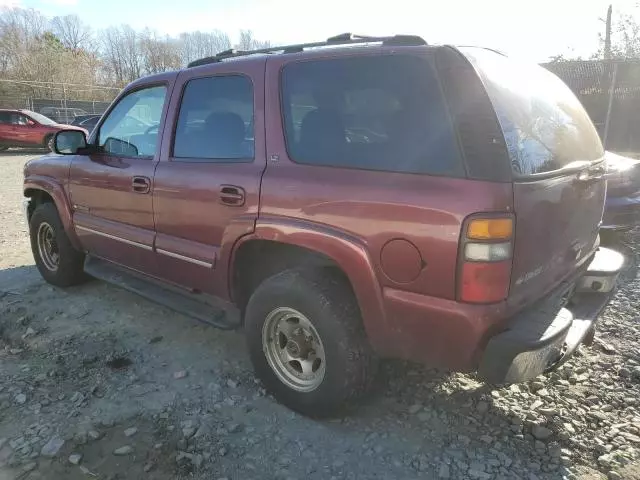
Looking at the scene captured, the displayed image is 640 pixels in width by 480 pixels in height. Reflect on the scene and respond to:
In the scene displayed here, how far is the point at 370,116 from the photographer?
97.4 inches

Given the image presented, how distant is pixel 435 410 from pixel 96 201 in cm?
298

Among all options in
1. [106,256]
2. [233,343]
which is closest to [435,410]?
[233,343]

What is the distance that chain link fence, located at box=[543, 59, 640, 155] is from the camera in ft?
50.7

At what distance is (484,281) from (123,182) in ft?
8.89

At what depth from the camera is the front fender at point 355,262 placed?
2365 millimetres

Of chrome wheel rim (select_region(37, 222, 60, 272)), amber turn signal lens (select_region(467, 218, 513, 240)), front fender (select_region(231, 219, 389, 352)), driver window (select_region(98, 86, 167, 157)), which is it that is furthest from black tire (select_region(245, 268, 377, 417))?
chrome wheel rim (select_region(37, 222, 60, 272))

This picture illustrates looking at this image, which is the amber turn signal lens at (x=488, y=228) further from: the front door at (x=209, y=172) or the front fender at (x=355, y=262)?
the front door at (x=209, y=172)

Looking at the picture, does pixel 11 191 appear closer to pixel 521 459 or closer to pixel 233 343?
pixel 233 343

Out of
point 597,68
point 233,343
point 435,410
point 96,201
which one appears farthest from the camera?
point 597,68

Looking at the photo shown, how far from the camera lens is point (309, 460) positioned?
248 cm

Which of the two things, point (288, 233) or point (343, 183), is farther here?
point (288, 233)

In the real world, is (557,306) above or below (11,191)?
above

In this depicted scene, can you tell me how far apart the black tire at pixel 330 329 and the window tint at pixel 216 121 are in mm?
791

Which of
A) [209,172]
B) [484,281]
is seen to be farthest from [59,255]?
[484,281]
